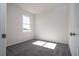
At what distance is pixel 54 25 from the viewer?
415 cm

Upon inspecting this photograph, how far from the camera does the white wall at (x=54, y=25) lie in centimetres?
372

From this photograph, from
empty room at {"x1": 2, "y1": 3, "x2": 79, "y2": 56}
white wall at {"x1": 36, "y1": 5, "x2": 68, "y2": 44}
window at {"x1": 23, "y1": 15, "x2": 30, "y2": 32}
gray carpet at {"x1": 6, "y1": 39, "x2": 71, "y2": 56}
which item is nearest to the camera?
gray carpet at {"x1": 6, "y1": 39, "x2": 71, "y2": 56}

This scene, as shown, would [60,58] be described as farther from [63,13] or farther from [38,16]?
[38,16]

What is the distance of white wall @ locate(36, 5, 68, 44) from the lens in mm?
3721

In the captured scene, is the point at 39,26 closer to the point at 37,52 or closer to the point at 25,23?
the point at 25,23

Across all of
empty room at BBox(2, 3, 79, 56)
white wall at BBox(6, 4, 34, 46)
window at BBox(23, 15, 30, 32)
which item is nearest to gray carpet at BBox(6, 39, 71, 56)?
empty room at BBox(2, 3, 79, 56)

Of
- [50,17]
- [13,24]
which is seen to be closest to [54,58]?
[13,24]

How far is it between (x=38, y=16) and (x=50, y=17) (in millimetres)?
1186

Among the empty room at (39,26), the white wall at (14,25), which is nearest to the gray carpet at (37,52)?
the empty room at (39,26)

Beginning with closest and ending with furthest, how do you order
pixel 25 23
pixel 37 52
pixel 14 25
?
pixel 37 52 → pixel 14 25 → pixel 25 23

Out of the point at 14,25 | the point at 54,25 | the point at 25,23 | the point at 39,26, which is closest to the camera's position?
the point at 14,25

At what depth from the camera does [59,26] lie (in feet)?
12.9

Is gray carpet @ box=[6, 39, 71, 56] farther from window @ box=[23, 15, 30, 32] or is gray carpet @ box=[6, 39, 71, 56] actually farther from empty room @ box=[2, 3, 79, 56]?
window @ box=[23, 15, 30, 32]

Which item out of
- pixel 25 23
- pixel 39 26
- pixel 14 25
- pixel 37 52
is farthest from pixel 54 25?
pixel 14 25
